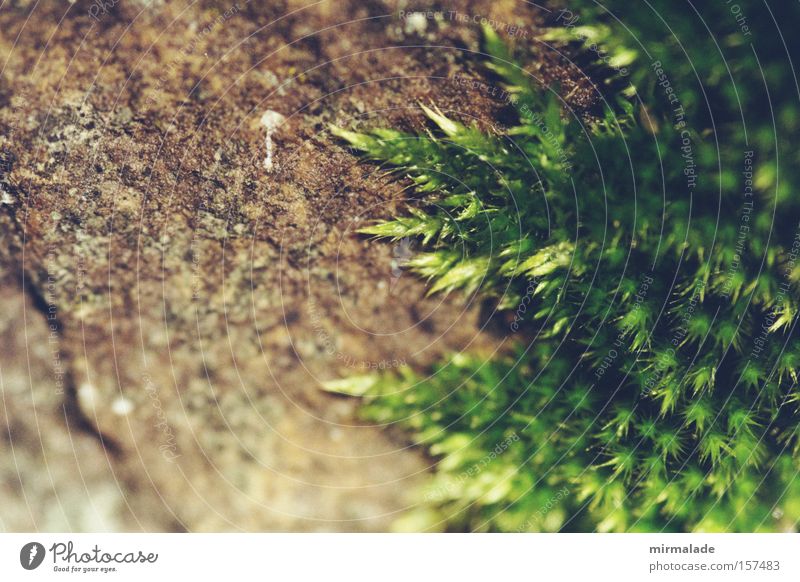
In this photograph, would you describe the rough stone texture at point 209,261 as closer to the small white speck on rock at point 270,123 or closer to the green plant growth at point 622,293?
the small white speck on rock at point 270,123

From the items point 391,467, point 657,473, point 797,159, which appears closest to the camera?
point 797,159

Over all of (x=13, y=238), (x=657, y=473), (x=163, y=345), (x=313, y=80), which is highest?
(x=313, y=80)

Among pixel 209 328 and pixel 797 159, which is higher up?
pixel 797 159

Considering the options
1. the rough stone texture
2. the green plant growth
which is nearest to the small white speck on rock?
the rough stone texture

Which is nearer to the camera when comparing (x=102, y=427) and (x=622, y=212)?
(x=622, y=212)
